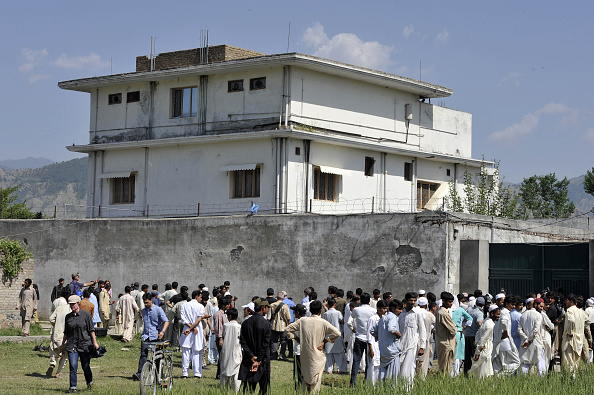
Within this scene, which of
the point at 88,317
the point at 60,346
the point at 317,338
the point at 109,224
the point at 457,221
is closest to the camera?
the point at 317,338

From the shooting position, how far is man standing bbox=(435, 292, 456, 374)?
15250 mm

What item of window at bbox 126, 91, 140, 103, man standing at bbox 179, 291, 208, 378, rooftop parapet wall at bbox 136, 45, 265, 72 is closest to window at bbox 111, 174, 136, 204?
window at bbox 126, 91, 140, 103

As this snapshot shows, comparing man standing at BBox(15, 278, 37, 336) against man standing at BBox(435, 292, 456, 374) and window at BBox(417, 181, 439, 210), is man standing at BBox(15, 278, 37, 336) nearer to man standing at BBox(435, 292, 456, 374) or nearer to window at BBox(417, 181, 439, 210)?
man standing at BBox(435, 292, 456, 374)

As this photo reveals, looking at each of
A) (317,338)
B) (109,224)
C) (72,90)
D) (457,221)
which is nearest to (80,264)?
(109,224)

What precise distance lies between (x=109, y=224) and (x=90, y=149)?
25.6 ft

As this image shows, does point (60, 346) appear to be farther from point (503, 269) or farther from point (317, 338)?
point (503, 269)

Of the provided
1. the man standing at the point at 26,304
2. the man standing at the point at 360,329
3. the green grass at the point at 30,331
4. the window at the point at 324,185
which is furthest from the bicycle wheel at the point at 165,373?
the window at the point at 324,185

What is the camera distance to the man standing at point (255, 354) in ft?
41.1

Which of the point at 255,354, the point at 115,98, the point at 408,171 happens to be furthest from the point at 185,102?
the point at 255,354

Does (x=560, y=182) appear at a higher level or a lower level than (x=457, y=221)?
higher

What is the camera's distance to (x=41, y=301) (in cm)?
3097

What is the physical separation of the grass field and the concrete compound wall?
4.74m

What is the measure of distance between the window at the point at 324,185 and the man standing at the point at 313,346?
19.7m

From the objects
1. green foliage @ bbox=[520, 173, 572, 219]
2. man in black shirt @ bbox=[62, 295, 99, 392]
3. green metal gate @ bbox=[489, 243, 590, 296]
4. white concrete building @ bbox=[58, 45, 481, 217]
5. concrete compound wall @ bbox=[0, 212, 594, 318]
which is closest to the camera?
man in black shirt @ bbox=[62, 295, 99, 392]
